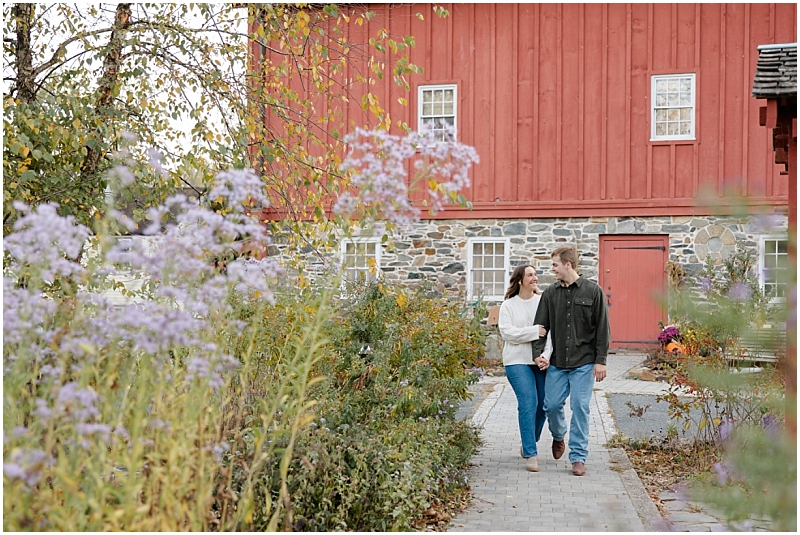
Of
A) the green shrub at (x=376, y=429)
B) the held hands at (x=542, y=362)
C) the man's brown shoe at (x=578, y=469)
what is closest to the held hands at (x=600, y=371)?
the held hands at (x=542, y=362)

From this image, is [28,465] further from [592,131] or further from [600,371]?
[592,131]

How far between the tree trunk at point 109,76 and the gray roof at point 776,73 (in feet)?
14.2

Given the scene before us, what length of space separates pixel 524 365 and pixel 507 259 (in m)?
9.03

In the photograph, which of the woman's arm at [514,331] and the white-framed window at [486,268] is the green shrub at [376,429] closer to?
the woman's arm at [514,331]

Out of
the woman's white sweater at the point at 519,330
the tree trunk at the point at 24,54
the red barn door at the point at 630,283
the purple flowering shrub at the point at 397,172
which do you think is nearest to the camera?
the purple flowering shrub at the point at 397,172

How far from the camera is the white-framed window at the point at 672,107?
1491 centimetres

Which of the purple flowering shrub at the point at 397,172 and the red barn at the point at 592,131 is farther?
the red barn at the point at 592,131

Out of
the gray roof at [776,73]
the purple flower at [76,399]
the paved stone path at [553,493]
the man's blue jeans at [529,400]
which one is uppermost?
the gray roof at [776,73]

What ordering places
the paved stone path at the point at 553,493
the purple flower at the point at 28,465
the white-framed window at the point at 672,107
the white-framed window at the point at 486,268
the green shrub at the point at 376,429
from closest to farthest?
the purple flower at the point at 28,465 < the green shrub at the point at 376,429 < the paved stone path at the point at 553,493 < the white-framed window at the point at 672,107 < the white-framed window at the point at 486,268

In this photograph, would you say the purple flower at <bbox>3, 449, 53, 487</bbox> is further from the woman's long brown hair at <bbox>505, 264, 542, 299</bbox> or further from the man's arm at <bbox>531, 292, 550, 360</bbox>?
the woman's long brown hair at <bbox>505, 264, 542, 299</bbox>

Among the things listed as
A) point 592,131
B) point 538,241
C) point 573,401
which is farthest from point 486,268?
point 573,401

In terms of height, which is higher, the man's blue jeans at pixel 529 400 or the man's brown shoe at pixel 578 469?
the man's blue jeans at pixel 529 400

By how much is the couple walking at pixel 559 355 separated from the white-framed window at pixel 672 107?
9.26m

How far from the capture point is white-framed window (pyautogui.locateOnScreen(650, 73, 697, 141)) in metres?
14.9
